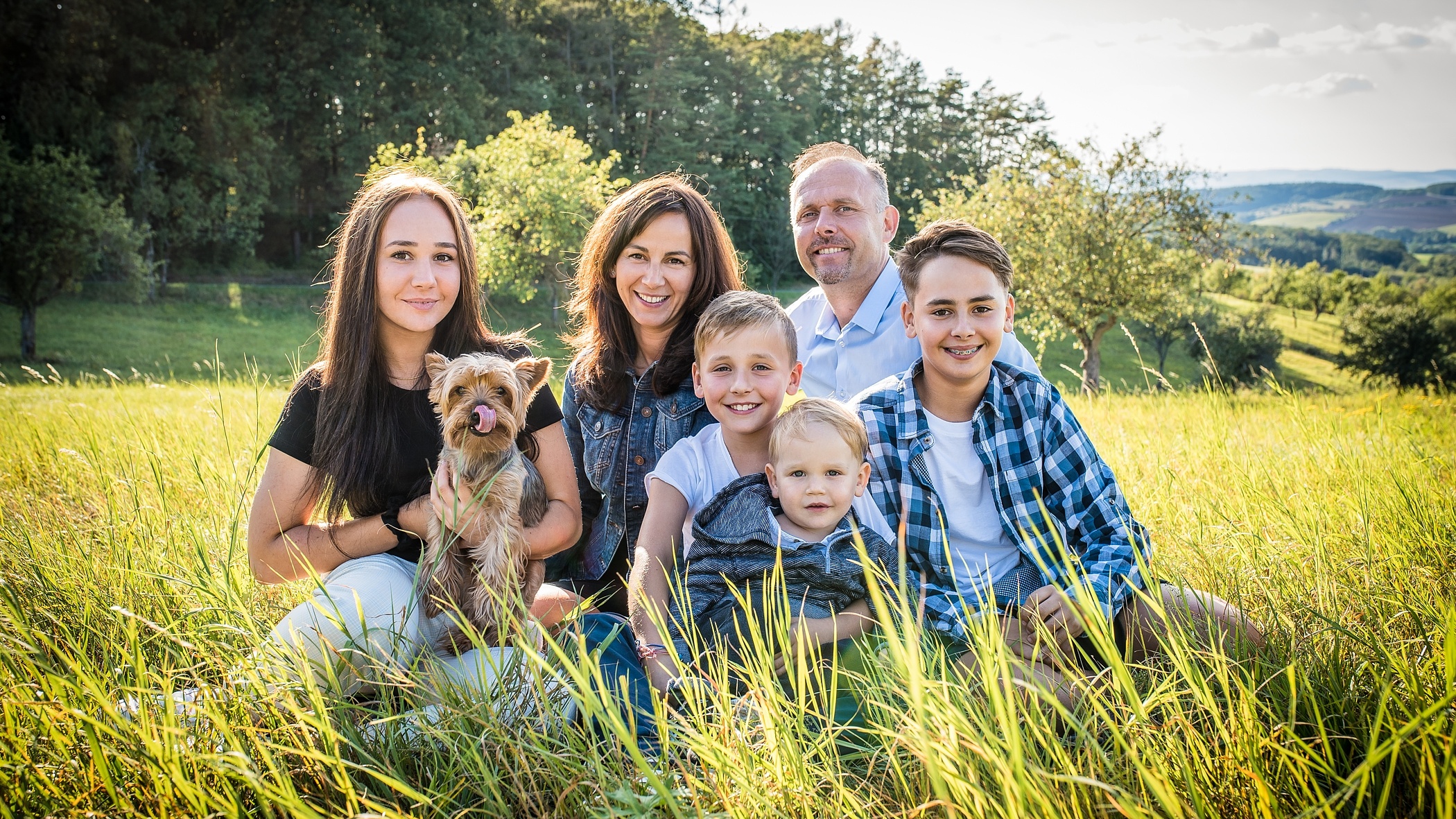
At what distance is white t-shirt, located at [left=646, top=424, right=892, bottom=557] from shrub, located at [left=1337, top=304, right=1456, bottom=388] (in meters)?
44.2

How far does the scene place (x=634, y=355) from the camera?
163 inches

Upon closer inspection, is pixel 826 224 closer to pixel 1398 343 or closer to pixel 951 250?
pixel 951 250

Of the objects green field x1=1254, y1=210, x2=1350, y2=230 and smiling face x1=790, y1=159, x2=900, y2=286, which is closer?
smiling face x1=790, y1=159, x2=900, y2=286

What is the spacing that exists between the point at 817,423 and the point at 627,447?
4.29 ft

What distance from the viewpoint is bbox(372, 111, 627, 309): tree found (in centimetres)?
2756

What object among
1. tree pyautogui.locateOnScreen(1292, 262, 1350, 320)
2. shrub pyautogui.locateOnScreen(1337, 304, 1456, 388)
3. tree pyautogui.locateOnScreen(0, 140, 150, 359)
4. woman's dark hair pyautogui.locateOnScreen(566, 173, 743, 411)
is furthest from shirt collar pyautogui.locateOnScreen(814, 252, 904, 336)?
tree pyautogui.locateOnScreen(1292, 262, 1350, 320)

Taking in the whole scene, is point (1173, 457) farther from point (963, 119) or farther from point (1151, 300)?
point (963, 119)

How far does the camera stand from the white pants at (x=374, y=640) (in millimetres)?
2301


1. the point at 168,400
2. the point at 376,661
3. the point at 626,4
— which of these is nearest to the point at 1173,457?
the point at 376,661

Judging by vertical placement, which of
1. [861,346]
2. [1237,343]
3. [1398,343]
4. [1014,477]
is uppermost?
[861,346]

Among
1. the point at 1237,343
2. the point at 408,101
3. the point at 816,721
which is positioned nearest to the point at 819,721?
the point at 816,721

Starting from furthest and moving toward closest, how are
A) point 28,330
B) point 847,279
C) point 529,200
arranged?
point 529,200, point 28,330, point 847,279

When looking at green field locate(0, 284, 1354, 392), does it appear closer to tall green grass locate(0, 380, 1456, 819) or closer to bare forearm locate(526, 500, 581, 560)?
tall green grass locate(0, 380, 1456, 819)

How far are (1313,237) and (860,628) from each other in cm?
11588
